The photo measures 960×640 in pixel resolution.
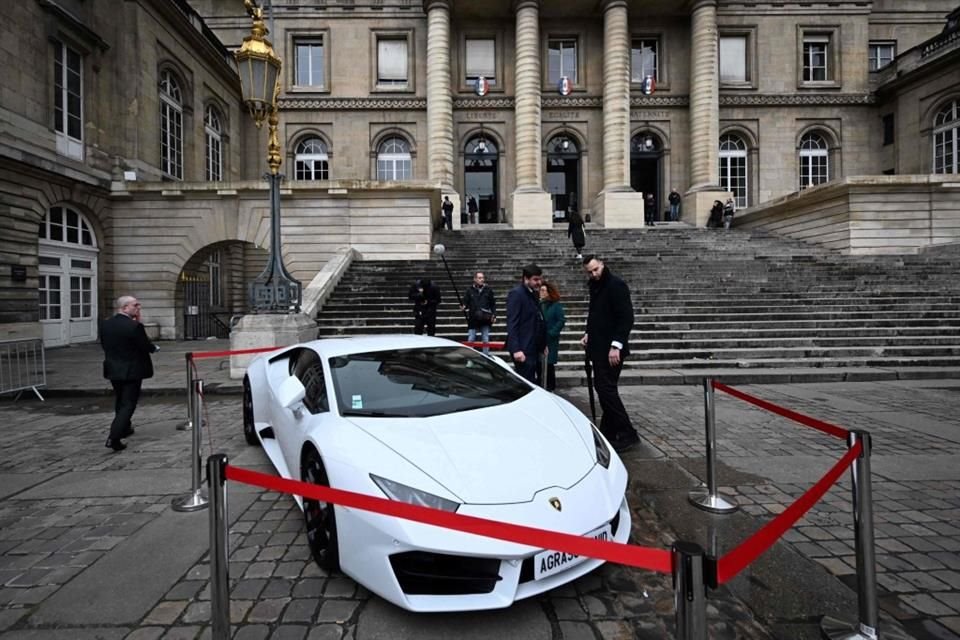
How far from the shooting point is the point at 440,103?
26.0m

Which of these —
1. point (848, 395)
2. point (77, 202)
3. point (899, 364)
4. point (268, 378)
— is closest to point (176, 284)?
point (77, 202)

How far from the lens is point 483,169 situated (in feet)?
96.9

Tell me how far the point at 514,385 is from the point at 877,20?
130 ft

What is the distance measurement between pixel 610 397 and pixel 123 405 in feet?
17.1

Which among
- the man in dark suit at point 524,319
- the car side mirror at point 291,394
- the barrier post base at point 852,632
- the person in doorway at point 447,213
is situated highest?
the person in doorway at point 447,213

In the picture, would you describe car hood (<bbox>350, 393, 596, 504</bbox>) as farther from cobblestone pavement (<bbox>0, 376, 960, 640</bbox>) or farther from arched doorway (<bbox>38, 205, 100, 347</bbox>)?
arched doorway (<bbox>38, 205, 100, 347</bbox>)

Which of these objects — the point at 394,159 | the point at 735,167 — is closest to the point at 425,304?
the point at 394,159

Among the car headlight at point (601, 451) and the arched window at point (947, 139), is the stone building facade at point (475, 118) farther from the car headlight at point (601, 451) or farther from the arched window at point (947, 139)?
the car headlight at point (601, 451)

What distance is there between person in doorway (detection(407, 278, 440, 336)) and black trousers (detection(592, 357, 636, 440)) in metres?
5.92

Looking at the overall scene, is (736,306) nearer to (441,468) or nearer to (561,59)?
(441,468)

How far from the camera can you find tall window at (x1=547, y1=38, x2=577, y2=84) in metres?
28.9

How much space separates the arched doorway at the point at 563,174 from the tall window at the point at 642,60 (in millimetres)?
5190

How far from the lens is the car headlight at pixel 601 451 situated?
2973 millimetres

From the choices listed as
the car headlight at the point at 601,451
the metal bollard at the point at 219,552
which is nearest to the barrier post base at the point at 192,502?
the metal bollard at the point at 219,552
